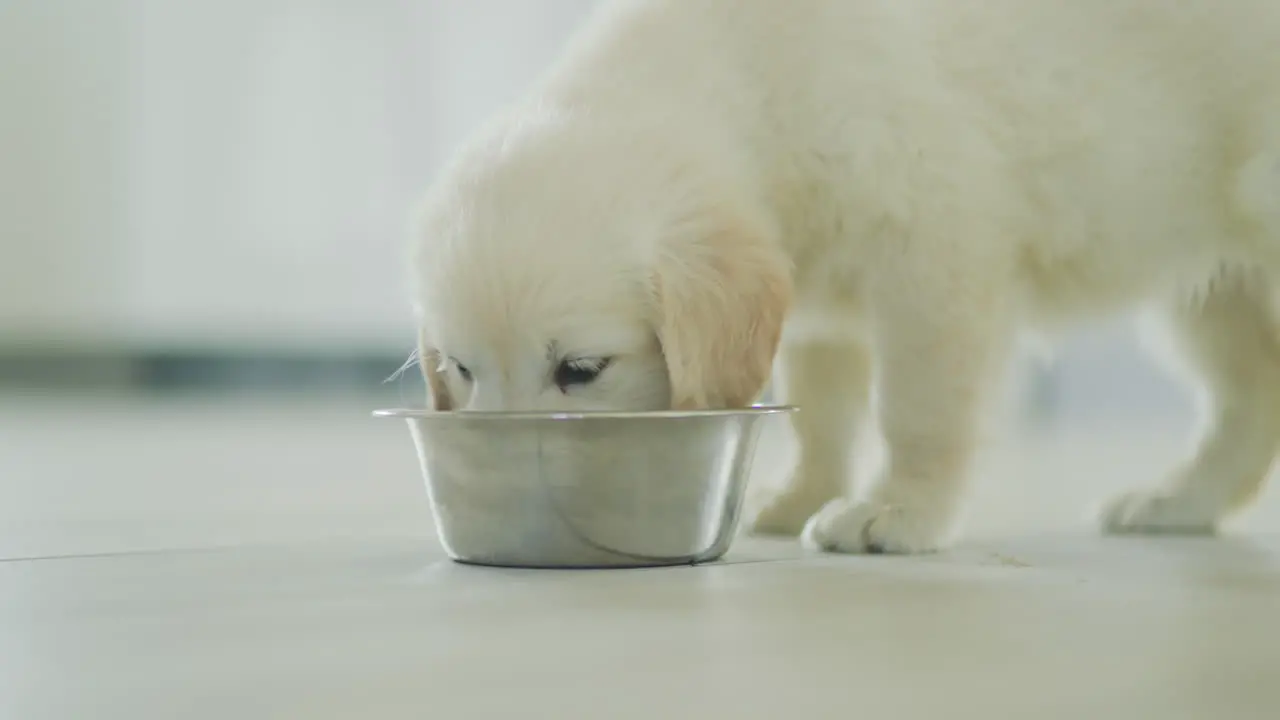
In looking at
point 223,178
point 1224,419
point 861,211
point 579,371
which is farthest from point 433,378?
point 223,178

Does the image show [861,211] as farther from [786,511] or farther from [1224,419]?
[1224,419]

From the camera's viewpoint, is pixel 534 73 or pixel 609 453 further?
pixel 534 73

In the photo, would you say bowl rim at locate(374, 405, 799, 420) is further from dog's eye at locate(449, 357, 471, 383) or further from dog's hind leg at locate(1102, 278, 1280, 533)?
dog's hind leg at locate(1102, 278, 1280, 533)

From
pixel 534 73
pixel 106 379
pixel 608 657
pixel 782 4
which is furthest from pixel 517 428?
pixel 106 379

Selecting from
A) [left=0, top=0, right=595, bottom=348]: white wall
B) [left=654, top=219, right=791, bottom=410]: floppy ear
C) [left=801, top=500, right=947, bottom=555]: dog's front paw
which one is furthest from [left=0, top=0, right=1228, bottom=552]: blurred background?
[left=654, top=219, right=791, bottom=410]: floppy ear

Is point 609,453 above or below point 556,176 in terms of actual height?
below

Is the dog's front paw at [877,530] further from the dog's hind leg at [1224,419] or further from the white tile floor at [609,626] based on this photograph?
the dog's hind leg at [1224,419]

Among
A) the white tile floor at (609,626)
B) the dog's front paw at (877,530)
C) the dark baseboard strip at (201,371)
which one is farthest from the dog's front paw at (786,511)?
the dark baseboard strip at (201,371)

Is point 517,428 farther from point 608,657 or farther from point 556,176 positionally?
point 608,657
